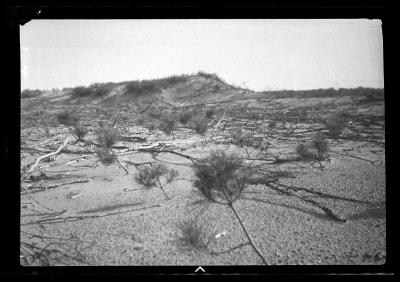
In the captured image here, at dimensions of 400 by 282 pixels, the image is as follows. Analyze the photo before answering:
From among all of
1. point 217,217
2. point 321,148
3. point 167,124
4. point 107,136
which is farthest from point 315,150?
point 107,136

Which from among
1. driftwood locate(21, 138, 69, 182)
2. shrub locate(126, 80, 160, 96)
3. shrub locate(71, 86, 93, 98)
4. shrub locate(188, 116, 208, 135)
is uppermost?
shrub locate(126, 80, 160, 96)

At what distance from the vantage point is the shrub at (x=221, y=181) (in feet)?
8.79

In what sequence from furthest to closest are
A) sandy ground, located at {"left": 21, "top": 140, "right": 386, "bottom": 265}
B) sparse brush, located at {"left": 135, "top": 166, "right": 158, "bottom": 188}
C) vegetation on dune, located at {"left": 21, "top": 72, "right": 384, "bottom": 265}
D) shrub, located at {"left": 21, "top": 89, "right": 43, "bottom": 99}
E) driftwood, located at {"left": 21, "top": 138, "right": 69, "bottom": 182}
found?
1. sparse brush, located at {"left": 135, "top": 166, "right": 158, "bottom": 188}
2. driftwood, located at {"left": 21, "top": 138, "right": 69, "bottom": 182}
3. vegetation on dune, located at {"left": 21, "top": 72, "right": 384, "bottom": 265}
4. shrub, located at {"left": 21, "top": 89, "right": 43, "bottom": 99}
5. sandy ground, located at {"left": 21, "top": 140, "right": 386, "bottom": 265}

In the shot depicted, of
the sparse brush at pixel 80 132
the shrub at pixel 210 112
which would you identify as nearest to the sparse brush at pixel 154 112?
the shrub at pixel 210 112

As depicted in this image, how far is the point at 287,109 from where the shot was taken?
16.8 ft

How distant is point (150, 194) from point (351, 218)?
1.85 m

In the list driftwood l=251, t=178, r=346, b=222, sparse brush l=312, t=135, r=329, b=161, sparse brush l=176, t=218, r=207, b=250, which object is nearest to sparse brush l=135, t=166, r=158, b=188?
sparse brush l=176, t=218, r=207, b=250

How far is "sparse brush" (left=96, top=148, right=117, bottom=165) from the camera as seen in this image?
3.67m

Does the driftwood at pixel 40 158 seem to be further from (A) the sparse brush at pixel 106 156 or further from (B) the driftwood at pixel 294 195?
(B) the driftwood at pixel 294 195

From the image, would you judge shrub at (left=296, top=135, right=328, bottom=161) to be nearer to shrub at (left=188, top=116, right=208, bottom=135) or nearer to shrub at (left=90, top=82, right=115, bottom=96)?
shrub at (left=188, top=116, right=208, bottom=135)

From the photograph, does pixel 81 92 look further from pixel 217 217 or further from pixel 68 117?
pixel 217 217

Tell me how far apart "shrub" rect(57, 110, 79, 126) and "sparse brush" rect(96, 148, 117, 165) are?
875mm
